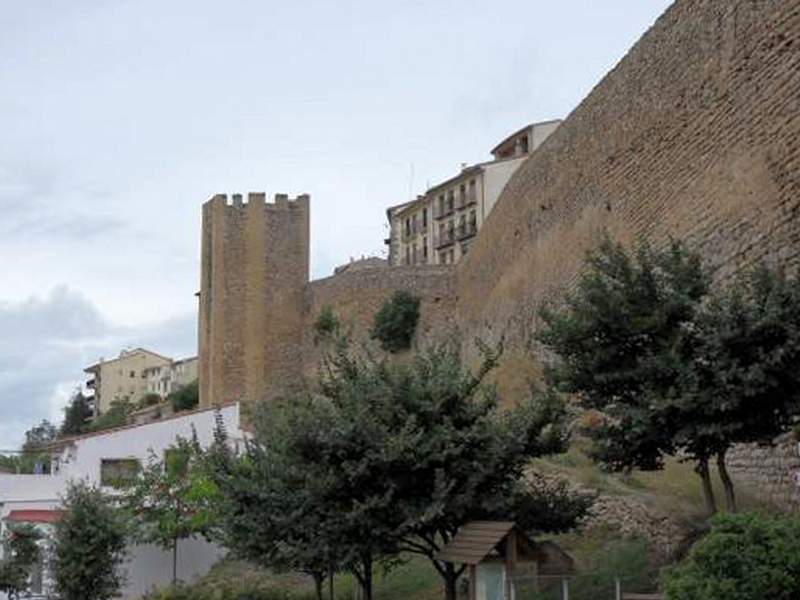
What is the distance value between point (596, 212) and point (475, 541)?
17784mm

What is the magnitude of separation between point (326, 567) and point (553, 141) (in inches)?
795

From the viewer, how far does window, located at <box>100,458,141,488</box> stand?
2836 centimetres

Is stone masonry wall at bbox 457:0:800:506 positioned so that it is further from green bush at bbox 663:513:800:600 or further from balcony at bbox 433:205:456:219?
balcony at bbox 433:205:456:219

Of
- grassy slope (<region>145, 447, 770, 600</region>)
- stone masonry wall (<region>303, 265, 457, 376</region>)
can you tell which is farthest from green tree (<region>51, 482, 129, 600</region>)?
stone masonry wall (<region>303, 265, 457, 376</region>)

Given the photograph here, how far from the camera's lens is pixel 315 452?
13.9 metres

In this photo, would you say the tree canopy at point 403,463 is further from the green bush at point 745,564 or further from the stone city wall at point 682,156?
the stone city wall at point 682,156

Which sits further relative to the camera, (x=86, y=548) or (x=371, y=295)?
(x=371, y=295)

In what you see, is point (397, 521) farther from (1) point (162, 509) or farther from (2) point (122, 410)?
(2) point (122, 410)

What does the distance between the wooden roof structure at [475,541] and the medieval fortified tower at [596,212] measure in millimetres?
5330

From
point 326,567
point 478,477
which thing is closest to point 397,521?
point 478,477

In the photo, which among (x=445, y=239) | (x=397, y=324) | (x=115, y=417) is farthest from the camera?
(x=115, y=417)

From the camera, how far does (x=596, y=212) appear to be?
95.0 feet

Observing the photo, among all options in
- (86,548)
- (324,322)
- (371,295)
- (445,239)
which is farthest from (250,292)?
(86,548)

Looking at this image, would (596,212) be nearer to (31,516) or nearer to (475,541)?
(31,516)
